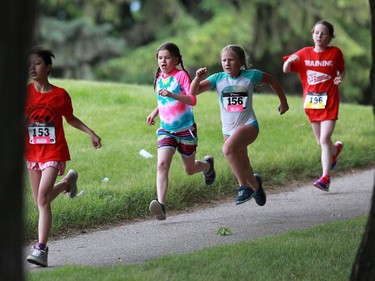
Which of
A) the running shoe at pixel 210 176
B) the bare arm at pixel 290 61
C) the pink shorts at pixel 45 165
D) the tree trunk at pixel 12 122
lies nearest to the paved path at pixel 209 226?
the running shoe at pixel 210 176

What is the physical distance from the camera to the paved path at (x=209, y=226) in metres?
7.70

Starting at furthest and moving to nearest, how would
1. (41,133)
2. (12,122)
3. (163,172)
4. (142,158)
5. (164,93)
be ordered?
(142,158)
(163,172)
(164,93)
(41,133)
(12,122)

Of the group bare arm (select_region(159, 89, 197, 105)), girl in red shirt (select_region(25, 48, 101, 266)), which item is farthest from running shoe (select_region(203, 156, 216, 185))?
girl in red shirt (select_region(25, 48, 101, 266))

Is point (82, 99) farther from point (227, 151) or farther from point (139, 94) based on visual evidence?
point (227, 151)

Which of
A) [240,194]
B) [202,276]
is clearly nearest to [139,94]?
[240,194]

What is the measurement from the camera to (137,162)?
441 inches

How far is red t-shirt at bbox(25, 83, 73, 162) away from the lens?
7.42m

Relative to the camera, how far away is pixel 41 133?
741 cm

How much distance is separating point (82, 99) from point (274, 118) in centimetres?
305

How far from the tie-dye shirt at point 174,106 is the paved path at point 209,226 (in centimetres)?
95

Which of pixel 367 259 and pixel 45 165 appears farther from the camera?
pixel 45 165

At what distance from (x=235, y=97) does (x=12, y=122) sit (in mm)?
4862

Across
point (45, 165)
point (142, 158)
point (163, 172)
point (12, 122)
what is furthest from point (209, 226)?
point (12, 122)

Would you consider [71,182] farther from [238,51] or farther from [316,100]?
[316,100]
